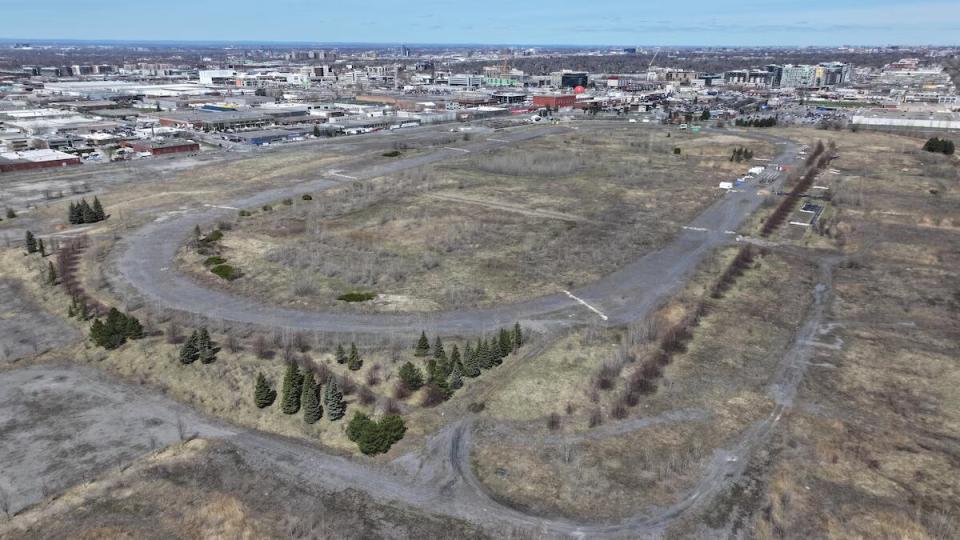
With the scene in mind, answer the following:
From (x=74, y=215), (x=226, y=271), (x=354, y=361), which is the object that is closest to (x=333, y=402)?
(x=354, y=361)

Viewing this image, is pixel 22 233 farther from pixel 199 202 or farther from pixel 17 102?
pixel 17 102

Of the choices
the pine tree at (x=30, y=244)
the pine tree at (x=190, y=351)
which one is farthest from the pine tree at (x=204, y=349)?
the pine tree at (x=30, y=244)

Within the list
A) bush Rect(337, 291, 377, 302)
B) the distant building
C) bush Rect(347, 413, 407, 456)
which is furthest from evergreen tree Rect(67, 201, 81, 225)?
bush Rect(347, 413, 407, 456)

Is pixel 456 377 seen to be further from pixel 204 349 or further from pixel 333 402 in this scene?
pixel 204 349

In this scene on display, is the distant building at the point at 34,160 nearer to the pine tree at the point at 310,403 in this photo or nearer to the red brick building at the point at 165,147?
the red brick building at the point at 165,147

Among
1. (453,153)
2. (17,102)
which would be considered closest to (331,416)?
(453,153)

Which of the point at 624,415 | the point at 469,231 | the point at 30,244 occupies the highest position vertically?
the point at 469,231
